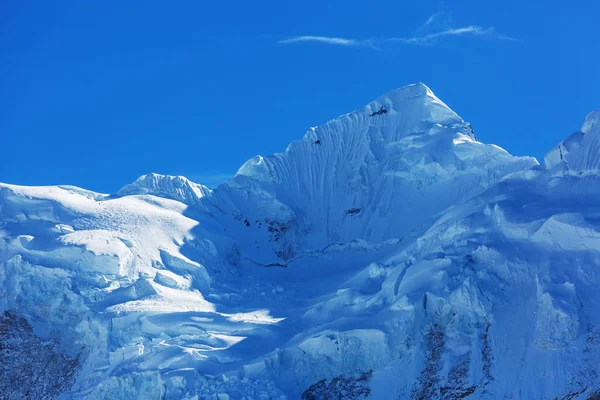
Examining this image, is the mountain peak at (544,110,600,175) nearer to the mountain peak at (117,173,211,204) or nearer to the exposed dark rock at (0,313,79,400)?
the mountain peak at (117,173,211,204)

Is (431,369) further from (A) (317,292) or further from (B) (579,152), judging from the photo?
(B) (579,152)

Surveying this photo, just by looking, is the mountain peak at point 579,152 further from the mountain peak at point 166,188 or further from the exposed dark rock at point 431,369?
the mountain peak at point 166,188

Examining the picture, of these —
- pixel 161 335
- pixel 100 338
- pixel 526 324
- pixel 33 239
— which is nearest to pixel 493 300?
pixel 526 324

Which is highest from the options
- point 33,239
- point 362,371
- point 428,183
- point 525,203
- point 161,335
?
point 428,183

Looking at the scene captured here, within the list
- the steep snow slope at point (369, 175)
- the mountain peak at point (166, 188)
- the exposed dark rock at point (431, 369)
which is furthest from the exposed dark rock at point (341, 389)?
the mountain peak at point (166, 188)

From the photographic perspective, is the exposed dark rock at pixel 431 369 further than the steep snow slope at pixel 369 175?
No

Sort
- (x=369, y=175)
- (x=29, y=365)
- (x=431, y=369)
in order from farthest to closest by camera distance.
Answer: (x=369, y=175) < (x=29, y=365) < (x=431, y=369)

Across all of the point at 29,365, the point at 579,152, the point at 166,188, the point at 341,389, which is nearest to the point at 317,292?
the point at 341,389

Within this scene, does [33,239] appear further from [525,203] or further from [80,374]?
[525,203]
